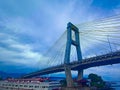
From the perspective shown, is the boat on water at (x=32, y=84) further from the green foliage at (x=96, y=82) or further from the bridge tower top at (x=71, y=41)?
the green foliage at (x=96, y=82)

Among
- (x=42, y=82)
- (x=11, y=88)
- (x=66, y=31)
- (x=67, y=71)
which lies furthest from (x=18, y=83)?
(x=66, y=31)

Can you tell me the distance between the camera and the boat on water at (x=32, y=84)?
125 ft

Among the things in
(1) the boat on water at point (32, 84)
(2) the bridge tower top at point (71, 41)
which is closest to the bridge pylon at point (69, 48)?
(2) the bridge tower top at point (71, 41)

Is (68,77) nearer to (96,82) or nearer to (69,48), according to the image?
(69,48)

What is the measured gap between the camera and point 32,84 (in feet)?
135

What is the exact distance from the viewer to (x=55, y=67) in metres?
55.3

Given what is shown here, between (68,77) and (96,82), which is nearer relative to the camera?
(68,77)

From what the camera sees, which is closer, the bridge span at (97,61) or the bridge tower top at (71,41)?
the bridge span at (97,61)

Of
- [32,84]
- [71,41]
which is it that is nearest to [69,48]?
[71,41]

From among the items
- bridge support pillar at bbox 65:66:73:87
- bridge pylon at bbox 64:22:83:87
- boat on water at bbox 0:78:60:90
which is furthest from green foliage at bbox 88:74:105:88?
boat on water at bbox 0:78:60:90

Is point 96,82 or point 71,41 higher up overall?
Result: point 71,41

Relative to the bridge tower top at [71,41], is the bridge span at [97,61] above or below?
below

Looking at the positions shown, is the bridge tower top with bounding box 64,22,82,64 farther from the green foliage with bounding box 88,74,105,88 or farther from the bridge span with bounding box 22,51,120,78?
the green foliage with bounding box 88,74,105,88

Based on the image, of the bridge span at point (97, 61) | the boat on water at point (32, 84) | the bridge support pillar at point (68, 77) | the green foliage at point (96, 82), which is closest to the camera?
the boat on water at point (32, 84)
